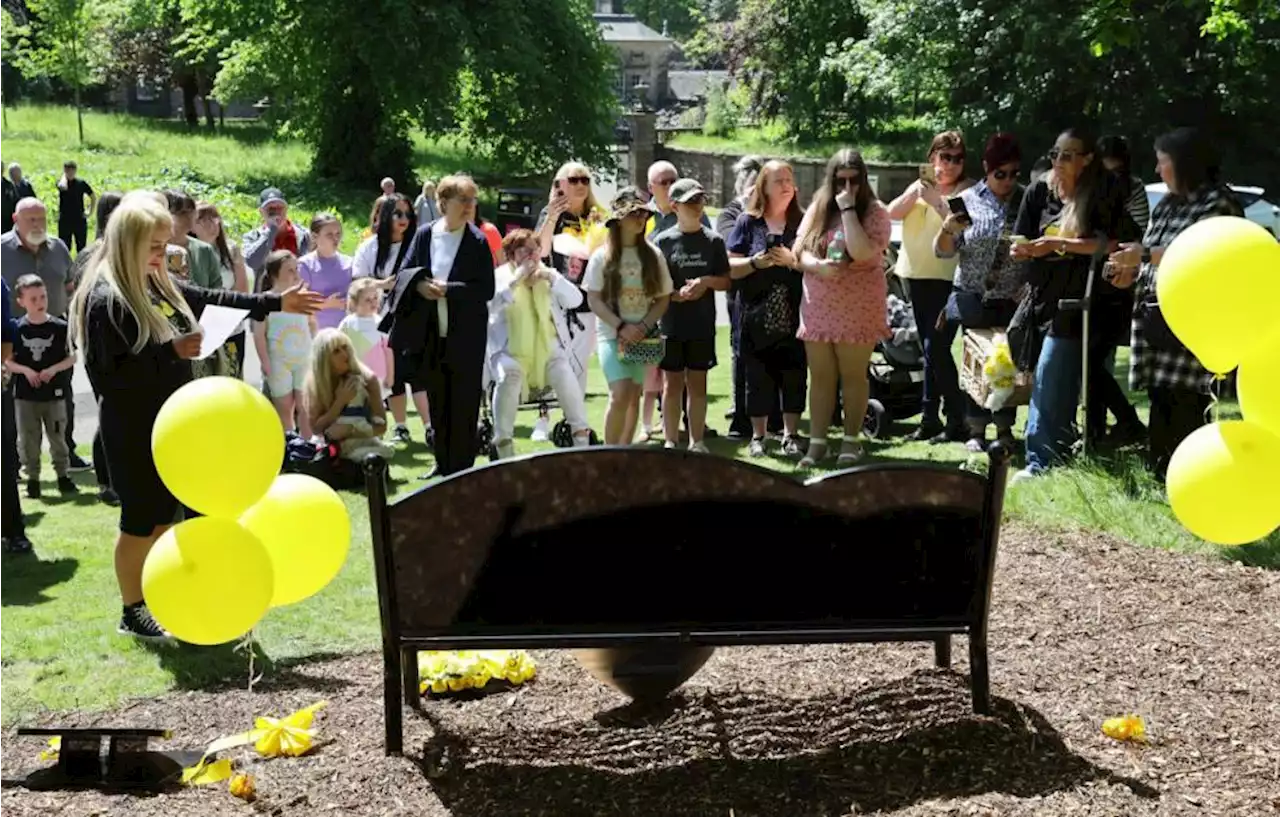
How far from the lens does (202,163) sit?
4300 cm

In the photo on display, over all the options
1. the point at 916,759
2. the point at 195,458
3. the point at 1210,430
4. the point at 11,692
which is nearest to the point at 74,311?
the point at 11,692

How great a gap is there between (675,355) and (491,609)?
5.77 m

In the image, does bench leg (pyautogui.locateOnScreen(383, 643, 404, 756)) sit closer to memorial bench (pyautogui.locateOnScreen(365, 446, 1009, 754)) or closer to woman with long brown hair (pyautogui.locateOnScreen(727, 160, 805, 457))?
memorial bench (pyautogui.locateOnScreen(365, 446, 1009, 754))

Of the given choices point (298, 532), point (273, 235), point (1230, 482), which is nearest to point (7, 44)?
point (273, 235)

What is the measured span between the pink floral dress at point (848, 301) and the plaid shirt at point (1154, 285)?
213cm

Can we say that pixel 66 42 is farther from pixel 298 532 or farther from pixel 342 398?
pixel 298 532

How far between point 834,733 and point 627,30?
11122cm

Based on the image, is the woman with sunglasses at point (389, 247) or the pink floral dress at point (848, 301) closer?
the pink floral dress at point (848, 301)

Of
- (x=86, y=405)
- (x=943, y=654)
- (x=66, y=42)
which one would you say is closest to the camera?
(x=943, y=654)

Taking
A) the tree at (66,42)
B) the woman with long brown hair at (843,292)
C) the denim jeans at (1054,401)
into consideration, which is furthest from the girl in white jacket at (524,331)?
the tree at (66,42)

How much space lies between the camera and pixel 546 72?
129ft

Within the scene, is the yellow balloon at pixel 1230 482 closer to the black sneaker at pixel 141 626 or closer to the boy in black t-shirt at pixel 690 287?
the black sneaker at pixel 141 626

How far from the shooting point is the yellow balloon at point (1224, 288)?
15.1ft

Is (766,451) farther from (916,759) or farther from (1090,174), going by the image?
(916,759)
